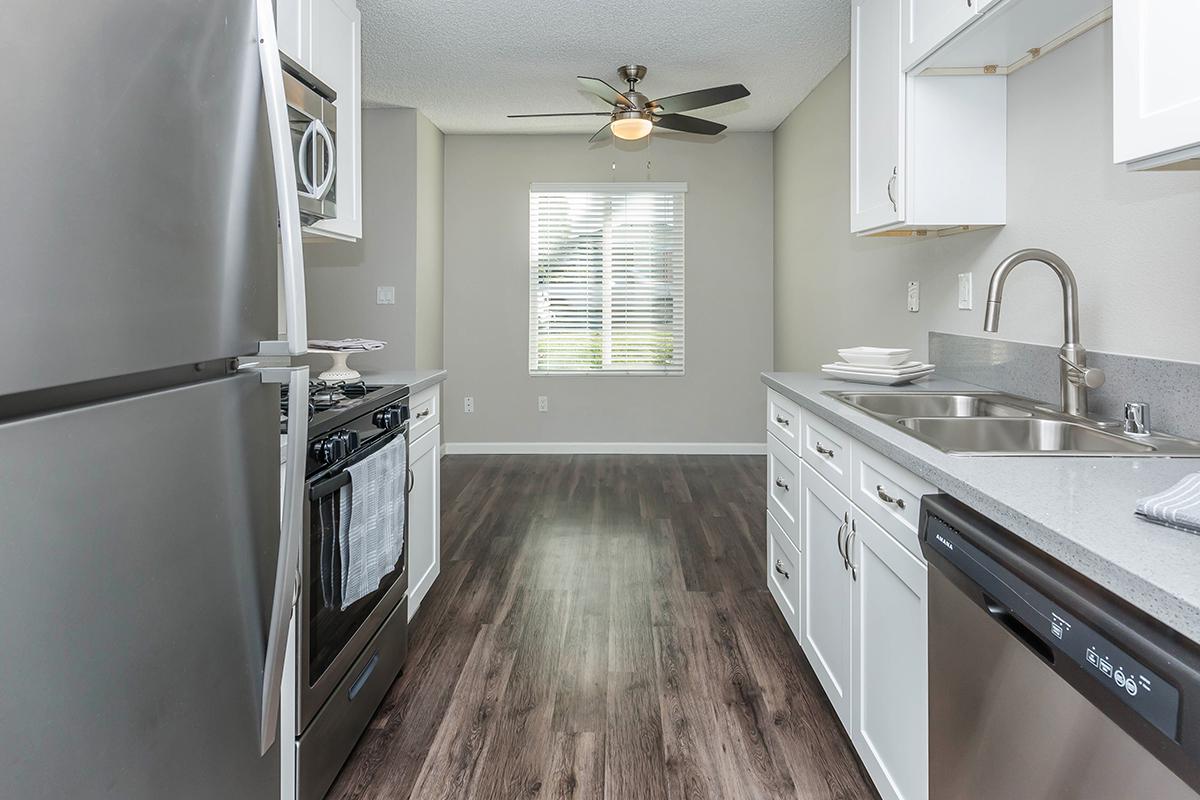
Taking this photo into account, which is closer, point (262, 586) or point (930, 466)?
point (262, 586)

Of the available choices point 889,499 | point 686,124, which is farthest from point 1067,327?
point 686,124

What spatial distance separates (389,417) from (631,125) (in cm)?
252

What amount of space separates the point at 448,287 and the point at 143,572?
206 inches

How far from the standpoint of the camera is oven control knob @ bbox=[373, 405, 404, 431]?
1.92 metres

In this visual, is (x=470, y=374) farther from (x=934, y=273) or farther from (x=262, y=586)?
(x=262, y=586)

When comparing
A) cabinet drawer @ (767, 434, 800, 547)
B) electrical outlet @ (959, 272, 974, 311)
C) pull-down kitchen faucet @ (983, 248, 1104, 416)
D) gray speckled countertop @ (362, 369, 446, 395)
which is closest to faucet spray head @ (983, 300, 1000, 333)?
pull-down kitchen faucet @ (983, 248, 1104, 416)

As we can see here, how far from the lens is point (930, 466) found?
1231 mm

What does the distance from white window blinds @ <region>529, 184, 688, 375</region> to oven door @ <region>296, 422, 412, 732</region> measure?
4022mm

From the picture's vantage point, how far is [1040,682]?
34.6 inches

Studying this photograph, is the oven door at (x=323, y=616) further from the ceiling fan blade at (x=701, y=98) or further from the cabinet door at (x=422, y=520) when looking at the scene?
the ceiling fan blade at (x=701, y=98)

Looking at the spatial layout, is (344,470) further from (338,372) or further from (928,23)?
(928,23)

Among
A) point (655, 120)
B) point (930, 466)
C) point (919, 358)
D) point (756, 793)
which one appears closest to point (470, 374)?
→ point (655, 120)

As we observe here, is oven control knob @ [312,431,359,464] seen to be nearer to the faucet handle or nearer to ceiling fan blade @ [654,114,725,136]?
the faucet handle

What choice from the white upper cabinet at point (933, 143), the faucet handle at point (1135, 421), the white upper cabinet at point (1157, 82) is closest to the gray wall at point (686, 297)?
the white upper cabinet at point (933, 143)
